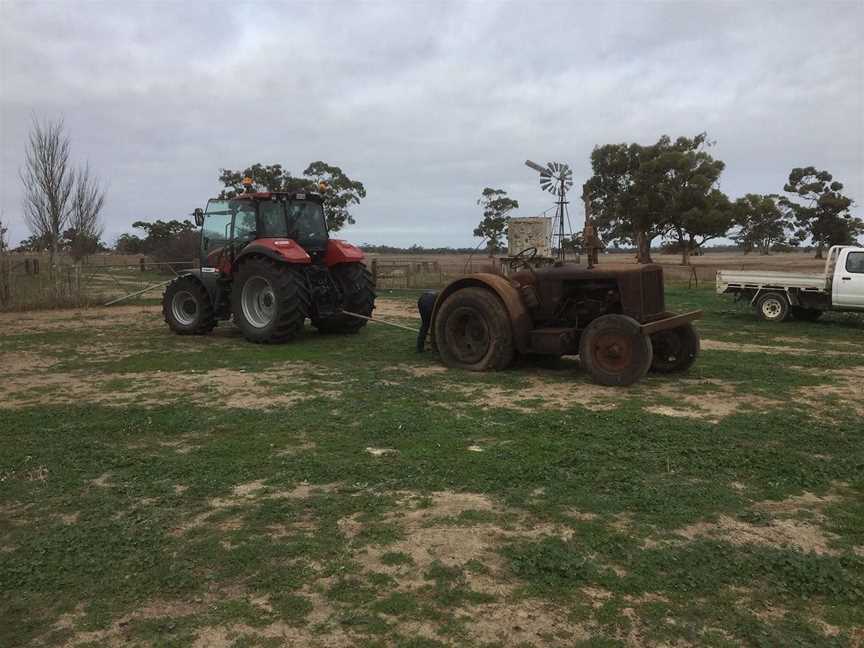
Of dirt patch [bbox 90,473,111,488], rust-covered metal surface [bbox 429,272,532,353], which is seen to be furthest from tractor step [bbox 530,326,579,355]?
dirt patch [bbox 90,473,111,488]

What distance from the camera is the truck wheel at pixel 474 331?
8.15 metres

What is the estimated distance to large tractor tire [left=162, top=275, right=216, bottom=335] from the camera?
11.7m

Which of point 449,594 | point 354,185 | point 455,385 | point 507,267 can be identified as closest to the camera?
point 449,594

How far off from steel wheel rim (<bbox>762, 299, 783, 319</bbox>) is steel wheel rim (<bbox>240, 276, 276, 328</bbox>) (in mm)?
10675

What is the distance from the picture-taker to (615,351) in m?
7.43

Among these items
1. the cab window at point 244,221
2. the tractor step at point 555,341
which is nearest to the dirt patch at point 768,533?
the tractor step at point 555,341

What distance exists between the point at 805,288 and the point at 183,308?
12.7 m

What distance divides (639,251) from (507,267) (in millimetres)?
33420

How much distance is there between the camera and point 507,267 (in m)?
8.84

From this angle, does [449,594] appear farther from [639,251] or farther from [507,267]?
[639,251]

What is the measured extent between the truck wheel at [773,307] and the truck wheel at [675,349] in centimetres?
739

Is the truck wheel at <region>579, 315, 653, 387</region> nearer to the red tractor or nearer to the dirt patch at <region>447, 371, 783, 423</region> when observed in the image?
the dirt patch at <region>447, 371, 783, 423</region>

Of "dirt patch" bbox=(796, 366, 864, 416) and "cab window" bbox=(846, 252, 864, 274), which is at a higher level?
"cab window" bbox=(846, 252, 864, 274)

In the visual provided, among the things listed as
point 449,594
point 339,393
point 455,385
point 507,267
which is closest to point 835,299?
point 507,267
